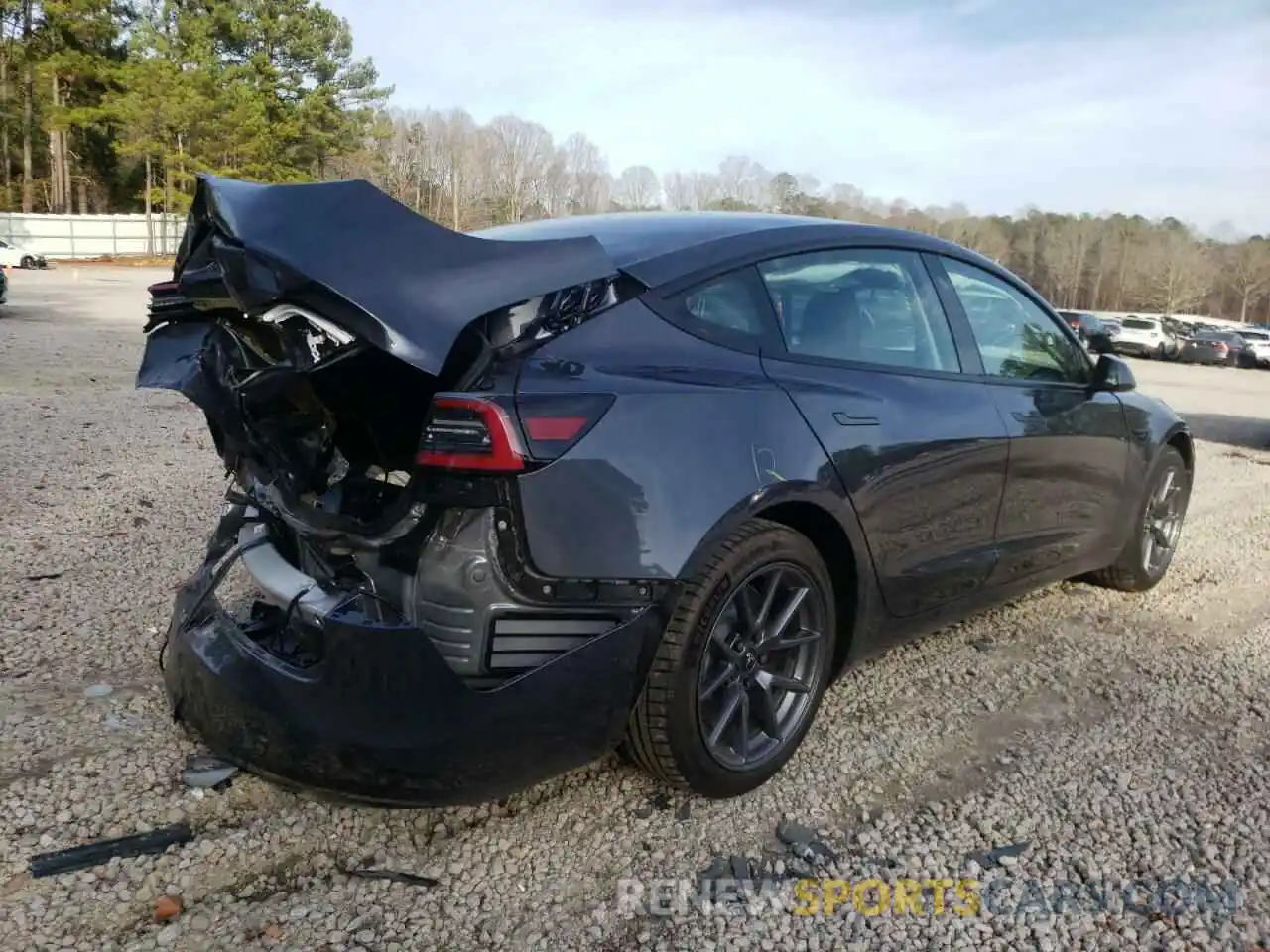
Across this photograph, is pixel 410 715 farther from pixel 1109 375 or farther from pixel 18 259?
pixel 18 259

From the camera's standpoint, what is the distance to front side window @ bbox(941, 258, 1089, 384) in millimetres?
3646

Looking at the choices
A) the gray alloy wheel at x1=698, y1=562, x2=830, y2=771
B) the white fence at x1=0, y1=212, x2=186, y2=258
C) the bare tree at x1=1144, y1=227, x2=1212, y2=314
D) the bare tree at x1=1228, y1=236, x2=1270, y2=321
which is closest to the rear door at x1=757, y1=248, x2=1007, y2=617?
the gray alloy wheel at x1=698, y1=562, x2=830, y2=771

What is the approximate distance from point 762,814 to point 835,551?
779 millimetres

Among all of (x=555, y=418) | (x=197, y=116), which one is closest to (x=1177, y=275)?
(x=197, y=116)

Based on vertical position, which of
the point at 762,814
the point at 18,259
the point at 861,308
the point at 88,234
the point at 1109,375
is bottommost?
the point at 762,814

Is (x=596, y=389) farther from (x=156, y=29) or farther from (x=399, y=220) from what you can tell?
(x=156, y=29)

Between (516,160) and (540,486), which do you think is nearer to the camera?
(540,486)

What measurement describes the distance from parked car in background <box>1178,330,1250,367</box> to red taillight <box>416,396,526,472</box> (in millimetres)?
36742

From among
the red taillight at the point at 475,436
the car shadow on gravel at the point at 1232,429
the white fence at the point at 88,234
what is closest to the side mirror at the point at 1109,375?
the red taillight at the point at 475,436

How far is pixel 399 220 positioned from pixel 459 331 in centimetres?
34

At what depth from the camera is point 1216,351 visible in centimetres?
3319

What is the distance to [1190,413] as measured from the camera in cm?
1452

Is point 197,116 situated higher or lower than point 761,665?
higher

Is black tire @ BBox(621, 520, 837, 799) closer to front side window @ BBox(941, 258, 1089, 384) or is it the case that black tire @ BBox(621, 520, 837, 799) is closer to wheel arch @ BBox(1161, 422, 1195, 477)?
front side window @ BBox(941, 258, 1089, 384)
